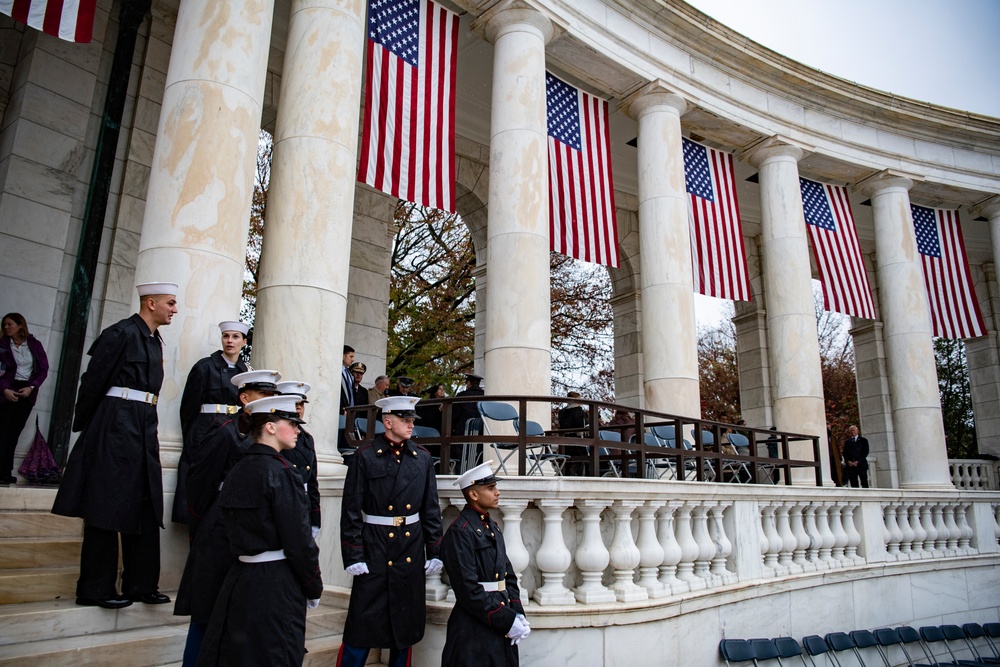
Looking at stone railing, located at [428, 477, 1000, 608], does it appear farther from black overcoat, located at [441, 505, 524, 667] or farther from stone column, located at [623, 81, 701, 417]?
stone column, located at [623, 81, 701, 417]

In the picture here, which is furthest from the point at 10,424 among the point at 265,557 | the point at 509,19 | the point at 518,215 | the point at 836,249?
the point at 836,249

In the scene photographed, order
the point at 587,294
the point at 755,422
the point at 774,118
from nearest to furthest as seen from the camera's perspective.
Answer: the point at 774,118
the point at 755,422
the point at 587,294

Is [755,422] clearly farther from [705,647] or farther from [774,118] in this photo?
[705,647]

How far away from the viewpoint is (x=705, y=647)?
8.63 meters

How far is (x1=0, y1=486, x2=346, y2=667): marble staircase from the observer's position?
544 cm

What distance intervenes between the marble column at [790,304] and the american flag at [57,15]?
16796mm

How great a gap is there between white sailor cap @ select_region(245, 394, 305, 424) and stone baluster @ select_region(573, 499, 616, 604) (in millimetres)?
3747

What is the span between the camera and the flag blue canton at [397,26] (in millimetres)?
13391

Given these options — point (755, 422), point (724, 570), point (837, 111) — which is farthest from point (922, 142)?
point (724, 570)

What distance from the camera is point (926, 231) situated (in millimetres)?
23766

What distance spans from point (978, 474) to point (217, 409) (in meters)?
29.3

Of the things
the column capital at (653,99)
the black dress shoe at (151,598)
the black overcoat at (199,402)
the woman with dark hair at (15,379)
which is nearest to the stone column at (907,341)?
the column capital at (653,99)

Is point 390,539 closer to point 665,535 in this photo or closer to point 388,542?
point 388,542

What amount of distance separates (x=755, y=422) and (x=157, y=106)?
23119mm
